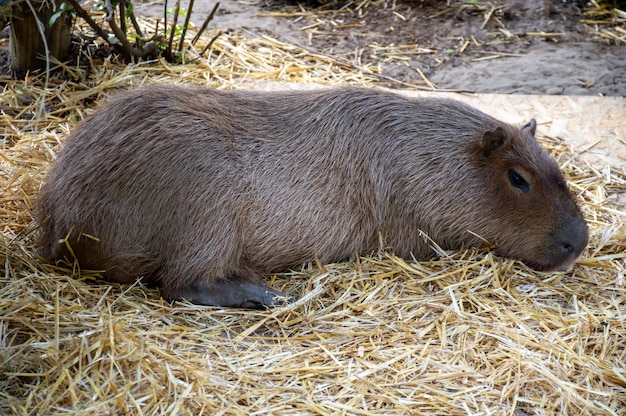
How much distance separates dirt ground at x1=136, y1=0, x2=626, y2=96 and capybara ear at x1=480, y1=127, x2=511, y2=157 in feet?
7.09

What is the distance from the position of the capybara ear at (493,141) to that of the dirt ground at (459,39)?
7.09 ft

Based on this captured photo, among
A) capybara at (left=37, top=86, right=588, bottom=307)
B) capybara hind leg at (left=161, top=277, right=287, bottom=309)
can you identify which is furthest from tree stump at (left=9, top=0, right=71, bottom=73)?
capybara hind leg at (left=161, top=277, right=287, bottom=309)

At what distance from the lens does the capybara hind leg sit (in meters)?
4.24

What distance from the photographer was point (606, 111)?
6.38 meters

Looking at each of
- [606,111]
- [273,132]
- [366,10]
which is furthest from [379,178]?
[366,10]

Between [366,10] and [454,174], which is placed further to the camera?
[366,10]

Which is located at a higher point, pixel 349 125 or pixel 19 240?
pixel 349 125

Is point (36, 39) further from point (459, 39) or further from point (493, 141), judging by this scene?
point (459, 39)

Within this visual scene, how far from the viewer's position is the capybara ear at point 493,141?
4.62 metres

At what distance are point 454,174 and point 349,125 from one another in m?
0.67

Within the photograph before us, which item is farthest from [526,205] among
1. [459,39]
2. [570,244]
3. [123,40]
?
[459,39]

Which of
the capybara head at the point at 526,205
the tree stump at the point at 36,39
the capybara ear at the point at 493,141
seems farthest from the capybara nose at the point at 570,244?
the tree stump at the point at 36,39

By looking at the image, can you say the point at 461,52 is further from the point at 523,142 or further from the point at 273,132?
the point at 273,132

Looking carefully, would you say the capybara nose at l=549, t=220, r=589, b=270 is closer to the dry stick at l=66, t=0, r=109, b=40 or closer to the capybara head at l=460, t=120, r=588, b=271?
the capybara head at l=460, t=120, r=588, b=271
